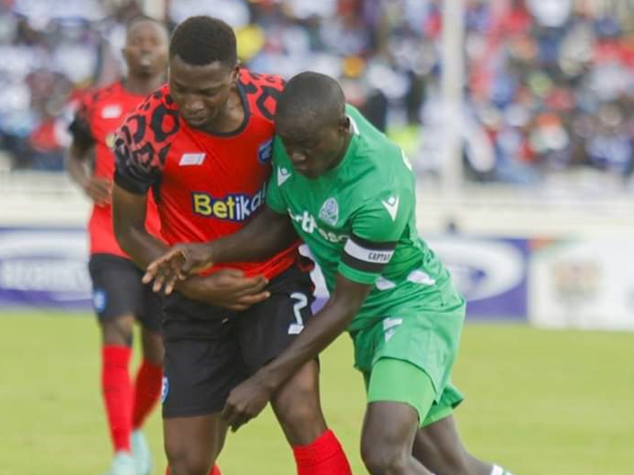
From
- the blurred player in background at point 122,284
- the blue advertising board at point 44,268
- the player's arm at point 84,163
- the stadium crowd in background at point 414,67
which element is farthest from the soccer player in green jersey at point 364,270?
the stadium crowd in background at point 414,67

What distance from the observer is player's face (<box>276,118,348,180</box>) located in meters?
5.43

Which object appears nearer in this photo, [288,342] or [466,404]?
[288,342]

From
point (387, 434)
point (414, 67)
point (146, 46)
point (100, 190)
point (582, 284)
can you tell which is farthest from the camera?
point (414, 67)

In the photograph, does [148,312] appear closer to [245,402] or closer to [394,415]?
[245,402]

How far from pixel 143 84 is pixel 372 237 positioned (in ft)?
10.6

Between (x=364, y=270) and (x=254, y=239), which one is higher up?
(x=364, y=270)

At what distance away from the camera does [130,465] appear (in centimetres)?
782

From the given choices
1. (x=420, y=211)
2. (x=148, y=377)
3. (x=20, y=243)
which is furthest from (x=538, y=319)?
(x=148, y=377)

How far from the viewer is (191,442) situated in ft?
20.2

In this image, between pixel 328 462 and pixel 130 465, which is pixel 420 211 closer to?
pixel 130 465

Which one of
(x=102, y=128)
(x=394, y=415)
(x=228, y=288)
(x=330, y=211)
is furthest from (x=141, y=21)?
(x=394, y=415)

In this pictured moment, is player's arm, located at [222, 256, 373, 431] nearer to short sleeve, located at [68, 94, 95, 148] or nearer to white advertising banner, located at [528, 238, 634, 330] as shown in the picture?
short sleeve, located at [68, 94, 95, 148]

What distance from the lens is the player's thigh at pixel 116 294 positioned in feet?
26.7

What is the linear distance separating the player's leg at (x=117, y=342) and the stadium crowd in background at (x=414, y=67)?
1062cm
